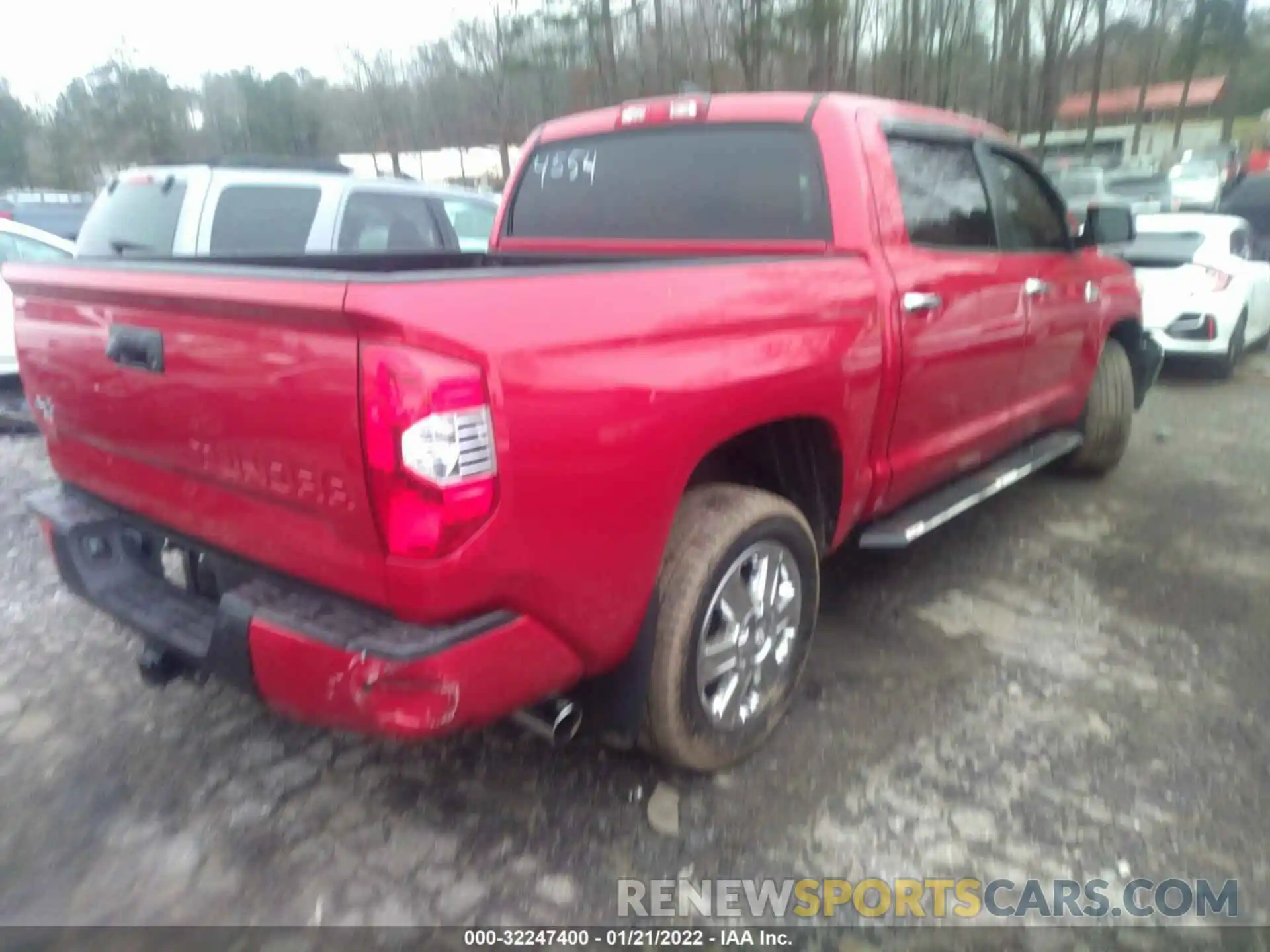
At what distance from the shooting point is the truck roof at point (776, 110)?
3.32 metres

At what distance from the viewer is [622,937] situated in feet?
7.43

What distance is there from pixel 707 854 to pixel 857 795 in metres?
0.50

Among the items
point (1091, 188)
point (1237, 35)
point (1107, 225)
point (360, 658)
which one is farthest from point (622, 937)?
point (1237, 35)

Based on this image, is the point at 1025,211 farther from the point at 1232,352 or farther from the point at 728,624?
the point at 1232,352

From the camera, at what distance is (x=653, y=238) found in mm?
3604

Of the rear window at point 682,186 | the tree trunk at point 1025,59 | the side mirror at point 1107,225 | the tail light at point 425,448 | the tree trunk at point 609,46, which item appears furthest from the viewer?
the tree trunk at point 1025,59

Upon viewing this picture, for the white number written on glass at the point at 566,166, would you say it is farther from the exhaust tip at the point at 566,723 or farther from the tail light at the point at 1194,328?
the tail light at the point at 1194,328

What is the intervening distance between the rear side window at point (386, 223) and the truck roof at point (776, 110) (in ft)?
9.57

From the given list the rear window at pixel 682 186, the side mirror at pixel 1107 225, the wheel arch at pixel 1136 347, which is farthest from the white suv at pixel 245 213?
the wheel arch at pixel 1136 347

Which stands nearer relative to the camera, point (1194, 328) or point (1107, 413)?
point (1107, 413)

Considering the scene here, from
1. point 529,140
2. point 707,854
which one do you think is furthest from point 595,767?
point 529,140

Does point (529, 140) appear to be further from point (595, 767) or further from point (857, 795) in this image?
point (857, 795)

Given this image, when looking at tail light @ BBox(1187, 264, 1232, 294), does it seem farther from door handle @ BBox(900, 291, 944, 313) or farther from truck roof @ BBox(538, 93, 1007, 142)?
door handle @ BBox(900, 291, 944, 313)

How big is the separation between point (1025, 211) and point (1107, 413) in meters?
1.50
